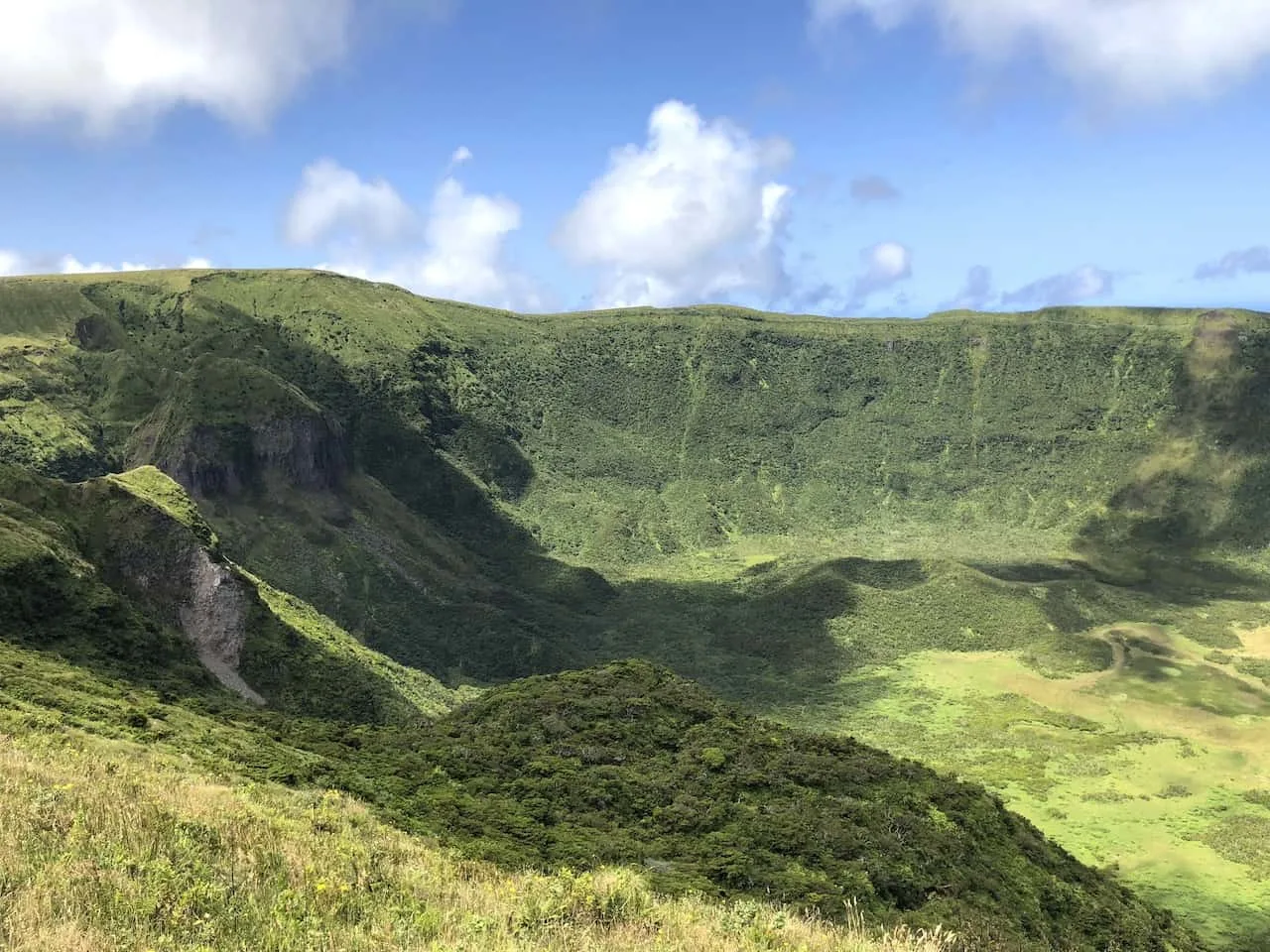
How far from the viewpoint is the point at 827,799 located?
155ft

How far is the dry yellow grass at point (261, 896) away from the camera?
1123 centimetres

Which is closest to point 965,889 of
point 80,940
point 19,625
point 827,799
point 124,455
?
point 827,799

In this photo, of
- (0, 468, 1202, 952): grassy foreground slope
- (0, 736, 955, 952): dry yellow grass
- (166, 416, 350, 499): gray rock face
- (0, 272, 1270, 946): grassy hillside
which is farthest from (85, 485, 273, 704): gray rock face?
(0, 736, 955, 952): dry yellow grass

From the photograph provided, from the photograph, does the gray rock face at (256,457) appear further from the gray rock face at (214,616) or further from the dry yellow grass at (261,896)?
the dry yellow grass at (261,896)

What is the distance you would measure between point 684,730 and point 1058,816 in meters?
47.9

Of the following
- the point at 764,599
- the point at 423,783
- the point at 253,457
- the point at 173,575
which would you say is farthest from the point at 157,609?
the point at 764,599

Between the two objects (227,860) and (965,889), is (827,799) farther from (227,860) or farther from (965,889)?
(227,860)

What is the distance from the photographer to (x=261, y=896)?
1304cm

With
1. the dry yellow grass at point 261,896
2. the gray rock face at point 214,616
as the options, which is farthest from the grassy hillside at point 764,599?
the dry yellow grass at point 261,896

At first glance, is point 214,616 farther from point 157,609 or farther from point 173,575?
point 173,575

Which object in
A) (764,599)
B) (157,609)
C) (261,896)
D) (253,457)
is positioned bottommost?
(764,599)

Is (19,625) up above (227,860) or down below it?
below

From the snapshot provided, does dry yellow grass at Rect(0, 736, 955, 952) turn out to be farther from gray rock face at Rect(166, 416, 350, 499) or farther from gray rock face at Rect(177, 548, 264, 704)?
gray rock face at Rect(166, 416, 350, 499)

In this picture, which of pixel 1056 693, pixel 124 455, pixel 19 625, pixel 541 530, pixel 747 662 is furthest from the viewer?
pixel 541 530
